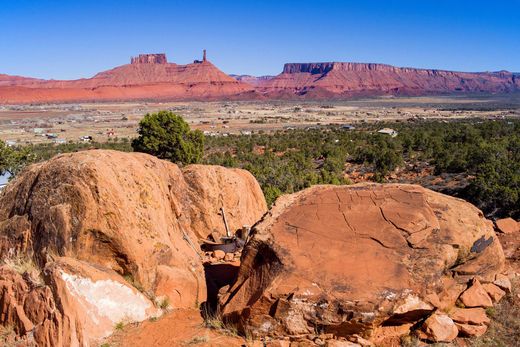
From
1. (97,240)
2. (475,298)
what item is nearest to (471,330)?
(475,298)

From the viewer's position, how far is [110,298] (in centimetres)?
750

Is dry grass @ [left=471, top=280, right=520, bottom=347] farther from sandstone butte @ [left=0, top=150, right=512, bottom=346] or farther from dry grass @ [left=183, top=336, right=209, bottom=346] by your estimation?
dry grass @ [left=183, top=336, right=209, bottom=346]

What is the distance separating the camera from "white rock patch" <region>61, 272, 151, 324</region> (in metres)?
7.20

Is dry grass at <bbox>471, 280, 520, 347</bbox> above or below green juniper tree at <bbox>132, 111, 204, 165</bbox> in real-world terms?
below

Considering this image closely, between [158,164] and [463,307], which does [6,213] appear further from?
[463,307]

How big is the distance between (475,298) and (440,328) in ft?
4.01

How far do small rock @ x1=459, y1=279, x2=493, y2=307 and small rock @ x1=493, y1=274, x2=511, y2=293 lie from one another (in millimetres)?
542

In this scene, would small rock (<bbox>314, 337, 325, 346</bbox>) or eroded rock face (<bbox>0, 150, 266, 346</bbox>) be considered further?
eroded rock face (<bbox>0, 150, 266, 346</bbox>)

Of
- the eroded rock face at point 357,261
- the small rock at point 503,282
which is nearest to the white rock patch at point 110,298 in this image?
the eroded rock face at point 357,261

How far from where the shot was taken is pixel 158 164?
1129 cm

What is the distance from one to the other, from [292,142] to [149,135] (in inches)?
949

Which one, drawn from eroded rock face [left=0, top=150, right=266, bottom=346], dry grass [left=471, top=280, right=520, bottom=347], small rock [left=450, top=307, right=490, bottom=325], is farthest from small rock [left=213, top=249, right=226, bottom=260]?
dry grass [left=471, top=280, right=520, bottom=347]

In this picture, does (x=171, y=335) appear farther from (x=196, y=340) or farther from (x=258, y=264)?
(x=258, y=264)

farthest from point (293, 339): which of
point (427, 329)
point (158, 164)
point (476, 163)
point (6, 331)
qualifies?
point (476, 163)
